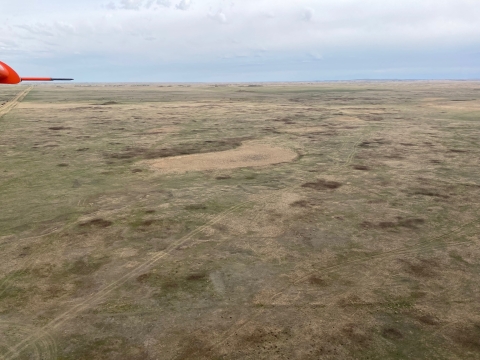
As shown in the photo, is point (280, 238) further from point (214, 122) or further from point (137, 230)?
point (214, 122)

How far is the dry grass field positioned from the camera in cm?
938

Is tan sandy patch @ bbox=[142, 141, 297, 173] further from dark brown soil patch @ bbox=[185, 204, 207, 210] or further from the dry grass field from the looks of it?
dark brown soil patch @ bbox=[185, 204, 207, 210]

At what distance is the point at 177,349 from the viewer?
8.98 meters

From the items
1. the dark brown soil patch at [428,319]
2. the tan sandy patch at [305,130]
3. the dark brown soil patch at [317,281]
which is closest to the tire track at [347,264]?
the dark brown soil patch at [317,281]

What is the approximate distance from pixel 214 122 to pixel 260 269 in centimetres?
3695

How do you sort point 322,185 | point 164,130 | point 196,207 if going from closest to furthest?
point 196,207
point 322,185
point 164,130

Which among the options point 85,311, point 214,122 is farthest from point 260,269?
point 214,122

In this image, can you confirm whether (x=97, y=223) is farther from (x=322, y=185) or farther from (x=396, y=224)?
(x=396, y=224)

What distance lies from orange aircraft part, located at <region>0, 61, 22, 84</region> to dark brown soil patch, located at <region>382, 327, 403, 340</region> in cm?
1322

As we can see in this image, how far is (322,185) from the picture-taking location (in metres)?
Answer: 21.6

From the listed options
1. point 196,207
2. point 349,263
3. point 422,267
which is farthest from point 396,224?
point 196,207

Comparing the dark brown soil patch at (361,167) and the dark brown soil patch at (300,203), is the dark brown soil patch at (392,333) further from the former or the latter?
the dark brown soil patch at (361,167)

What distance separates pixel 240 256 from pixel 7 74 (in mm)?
9662

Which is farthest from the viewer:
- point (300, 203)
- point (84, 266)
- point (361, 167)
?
point (361, 167)
